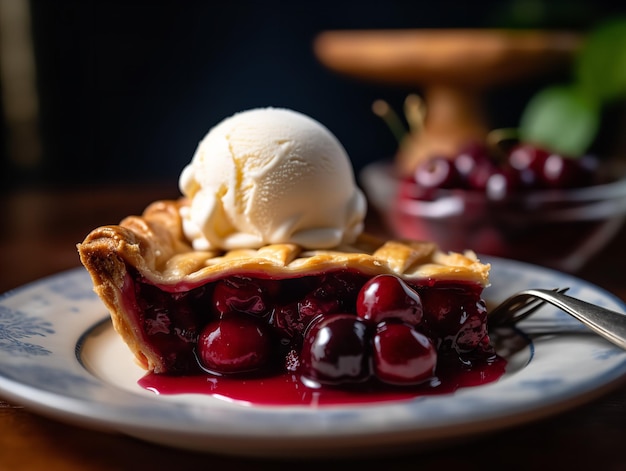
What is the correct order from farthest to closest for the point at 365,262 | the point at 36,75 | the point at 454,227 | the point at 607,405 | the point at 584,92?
the point at 36,75 → the point at 584,92 → the point at 454,227 → the point at 365,262 → the point at 607,405

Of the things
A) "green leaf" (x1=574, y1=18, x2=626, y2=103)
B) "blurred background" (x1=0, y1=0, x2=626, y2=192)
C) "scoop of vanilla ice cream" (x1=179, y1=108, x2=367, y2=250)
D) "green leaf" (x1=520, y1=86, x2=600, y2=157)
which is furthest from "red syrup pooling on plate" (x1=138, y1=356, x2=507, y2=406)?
"blurred background" (x1=0, y1=0, x2=626, y2=192)

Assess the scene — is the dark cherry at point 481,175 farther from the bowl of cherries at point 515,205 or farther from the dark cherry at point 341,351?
the dark cherry at point 341,351

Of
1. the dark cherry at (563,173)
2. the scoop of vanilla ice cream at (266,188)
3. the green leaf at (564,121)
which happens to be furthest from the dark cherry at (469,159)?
the scoop of vanilla ice cream at (266,188)

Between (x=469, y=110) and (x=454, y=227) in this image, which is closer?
(x=454, y=227)

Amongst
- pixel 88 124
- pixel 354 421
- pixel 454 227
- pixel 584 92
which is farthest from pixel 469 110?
pixel 354 421

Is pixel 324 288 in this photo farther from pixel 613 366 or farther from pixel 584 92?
pixel 584 92

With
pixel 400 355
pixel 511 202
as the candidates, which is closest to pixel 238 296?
pixel 400 355
